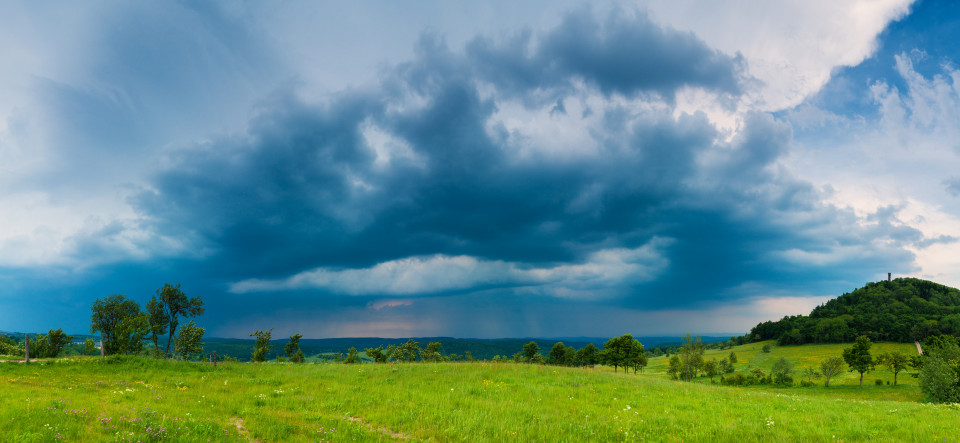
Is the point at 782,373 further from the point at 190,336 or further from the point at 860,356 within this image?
the point at 190,336

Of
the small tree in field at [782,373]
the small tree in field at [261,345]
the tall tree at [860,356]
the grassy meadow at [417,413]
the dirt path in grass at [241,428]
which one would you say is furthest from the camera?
the small tree in field at [782,373]

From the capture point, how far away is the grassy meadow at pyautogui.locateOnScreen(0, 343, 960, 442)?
12508 millimetres

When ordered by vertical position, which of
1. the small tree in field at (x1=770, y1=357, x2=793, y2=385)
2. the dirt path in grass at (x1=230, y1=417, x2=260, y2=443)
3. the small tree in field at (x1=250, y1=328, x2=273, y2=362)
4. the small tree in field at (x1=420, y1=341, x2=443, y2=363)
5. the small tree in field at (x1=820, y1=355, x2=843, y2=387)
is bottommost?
the small tree in field at (x1=770, y1=357, x2=793, y2=385)

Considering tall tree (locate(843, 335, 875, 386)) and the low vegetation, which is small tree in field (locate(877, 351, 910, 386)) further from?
the low vegetation

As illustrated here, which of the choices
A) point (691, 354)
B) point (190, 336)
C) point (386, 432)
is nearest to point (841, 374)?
point (691, 354)

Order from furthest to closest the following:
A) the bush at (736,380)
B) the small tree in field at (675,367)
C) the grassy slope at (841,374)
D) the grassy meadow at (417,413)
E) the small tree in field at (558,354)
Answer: the small tree in field at (558,354) < the small tree in field at (675,367) < the bush at (736,380) < the grassy slope at (841,374) < the grassy meadow at (417,413)

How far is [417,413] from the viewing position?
16.5 metres

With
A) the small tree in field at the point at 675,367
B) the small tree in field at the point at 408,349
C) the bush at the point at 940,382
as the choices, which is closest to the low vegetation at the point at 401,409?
the bush at the point at 940,382

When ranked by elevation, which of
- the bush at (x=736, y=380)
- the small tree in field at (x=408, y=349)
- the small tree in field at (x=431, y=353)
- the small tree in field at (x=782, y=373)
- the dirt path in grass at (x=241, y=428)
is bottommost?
the bush at (x=736, y=380)

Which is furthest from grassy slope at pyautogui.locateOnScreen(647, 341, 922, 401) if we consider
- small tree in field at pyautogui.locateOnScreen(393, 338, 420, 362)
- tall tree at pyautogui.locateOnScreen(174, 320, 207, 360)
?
tall tree at pyautogui.locateOnScreen(174, 320, 207, 360)

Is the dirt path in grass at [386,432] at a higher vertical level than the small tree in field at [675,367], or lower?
higher

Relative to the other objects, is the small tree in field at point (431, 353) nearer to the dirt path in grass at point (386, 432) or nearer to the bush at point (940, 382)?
the bush at point (940, 382)

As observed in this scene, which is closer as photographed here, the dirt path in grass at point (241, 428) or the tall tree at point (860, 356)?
the dirt path in grass at point (241, 428)

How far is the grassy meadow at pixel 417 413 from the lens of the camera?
1251 cm
